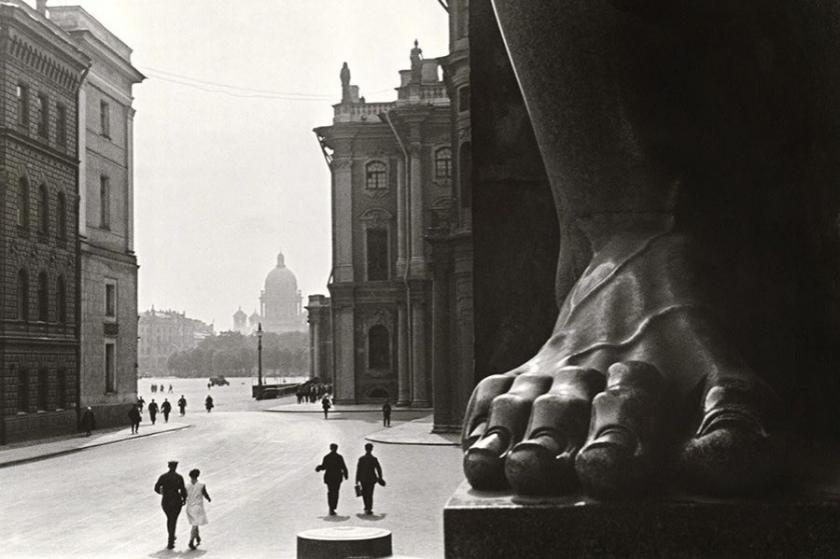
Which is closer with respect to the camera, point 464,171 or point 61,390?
point 464,171

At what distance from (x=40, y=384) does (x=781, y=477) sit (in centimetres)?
4167

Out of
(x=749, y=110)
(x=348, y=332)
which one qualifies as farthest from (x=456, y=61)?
(x=749, y=110)

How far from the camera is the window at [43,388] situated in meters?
40.7

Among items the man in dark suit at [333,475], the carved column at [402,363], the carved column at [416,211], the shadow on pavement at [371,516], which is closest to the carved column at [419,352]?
the carved column at [402,363]

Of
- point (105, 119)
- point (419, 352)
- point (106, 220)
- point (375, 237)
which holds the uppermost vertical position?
point (105, 119)

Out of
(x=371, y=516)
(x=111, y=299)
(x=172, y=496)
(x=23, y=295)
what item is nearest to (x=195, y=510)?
(x=172, y=496)

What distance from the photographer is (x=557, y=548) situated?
1617mm

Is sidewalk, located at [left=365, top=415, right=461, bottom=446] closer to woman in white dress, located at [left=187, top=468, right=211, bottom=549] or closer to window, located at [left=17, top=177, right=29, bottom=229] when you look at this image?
window, located at [left=17, top=177, right=29, bottom=229]

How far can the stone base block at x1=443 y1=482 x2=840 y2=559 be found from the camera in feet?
5.03

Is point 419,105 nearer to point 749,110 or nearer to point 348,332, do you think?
point 348,332

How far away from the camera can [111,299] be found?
4931 cm

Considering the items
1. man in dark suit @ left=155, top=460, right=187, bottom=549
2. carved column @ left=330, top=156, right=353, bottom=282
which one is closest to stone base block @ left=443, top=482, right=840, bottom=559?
man in dark suit @ left=155, top=460, right=187, bottom=549

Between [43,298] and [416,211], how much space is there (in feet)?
76.1

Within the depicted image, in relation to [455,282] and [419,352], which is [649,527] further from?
[419,352]
